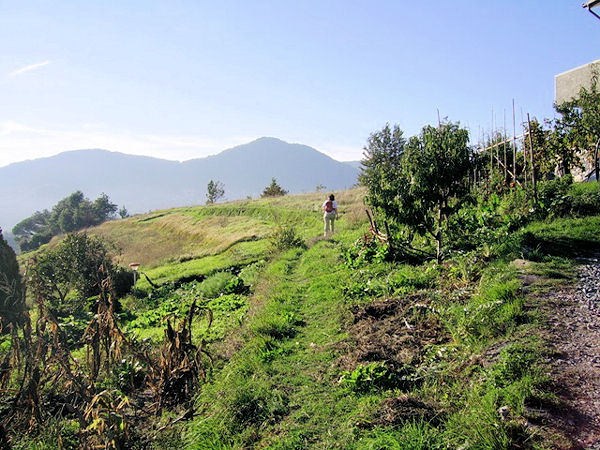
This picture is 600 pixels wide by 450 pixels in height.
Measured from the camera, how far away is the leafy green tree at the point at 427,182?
9852 mm

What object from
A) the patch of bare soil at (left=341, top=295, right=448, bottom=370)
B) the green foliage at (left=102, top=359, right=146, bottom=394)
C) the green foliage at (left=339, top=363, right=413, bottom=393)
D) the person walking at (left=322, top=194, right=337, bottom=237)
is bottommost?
the green foliage at (left=102, top=359, right=146, bottom=394)

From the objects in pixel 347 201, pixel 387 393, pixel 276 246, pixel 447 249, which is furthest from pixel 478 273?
pixel 347 201

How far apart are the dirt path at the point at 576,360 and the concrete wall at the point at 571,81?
54.7ft

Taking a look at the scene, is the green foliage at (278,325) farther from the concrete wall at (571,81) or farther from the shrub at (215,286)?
the concrete wall at (571,81)

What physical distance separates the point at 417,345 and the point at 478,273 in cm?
256

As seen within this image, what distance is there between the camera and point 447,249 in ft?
34.8

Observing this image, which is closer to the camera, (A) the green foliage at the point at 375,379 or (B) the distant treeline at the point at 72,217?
(A) the green foliage at the point at 375,379

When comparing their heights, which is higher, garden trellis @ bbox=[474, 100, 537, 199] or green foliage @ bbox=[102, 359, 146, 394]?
garden trellis @ bbox=[474, 100, 537, 199]

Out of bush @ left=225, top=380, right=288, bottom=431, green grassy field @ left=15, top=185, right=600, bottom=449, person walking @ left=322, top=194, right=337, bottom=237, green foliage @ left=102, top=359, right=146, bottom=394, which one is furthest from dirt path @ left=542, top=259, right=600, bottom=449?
person walking @ left=322, top=194, right=337, bottom=237

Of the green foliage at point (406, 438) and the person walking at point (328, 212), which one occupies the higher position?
the person walking at point (328, 212)

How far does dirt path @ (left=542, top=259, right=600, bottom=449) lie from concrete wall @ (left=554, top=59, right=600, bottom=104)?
1669cm

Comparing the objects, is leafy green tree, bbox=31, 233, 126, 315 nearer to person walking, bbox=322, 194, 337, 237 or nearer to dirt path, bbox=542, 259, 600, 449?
person walking, bbox=322, 194, 337, 237

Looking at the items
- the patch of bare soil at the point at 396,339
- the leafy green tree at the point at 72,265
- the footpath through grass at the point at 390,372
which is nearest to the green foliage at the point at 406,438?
the footpath through grass at the point at 390,372

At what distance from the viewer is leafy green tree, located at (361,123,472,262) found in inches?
388
